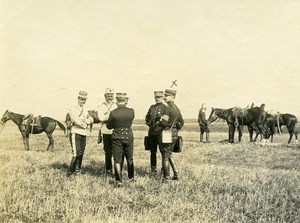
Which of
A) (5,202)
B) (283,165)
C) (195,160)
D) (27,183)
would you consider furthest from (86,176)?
(283,165)

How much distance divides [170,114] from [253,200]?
7.63 ft

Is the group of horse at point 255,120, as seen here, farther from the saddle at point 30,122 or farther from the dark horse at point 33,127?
the saddle at point 30,122

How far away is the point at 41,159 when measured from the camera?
9742 millimetres

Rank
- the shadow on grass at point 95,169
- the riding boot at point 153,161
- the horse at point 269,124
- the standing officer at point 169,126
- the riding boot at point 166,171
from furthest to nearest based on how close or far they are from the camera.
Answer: the horse at point 269,124
the riding boot at point 153,161
the shadow on grass at point 95,169
the standing officer at point 169,126
the riding boot at point 166,171

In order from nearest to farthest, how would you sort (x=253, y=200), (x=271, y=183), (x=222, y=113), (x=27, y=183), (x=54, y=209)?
(x=54, y=209) < (x=253, y=200) < (x=27, y=183) < (x=271, y=183) < (x=222, y=113)

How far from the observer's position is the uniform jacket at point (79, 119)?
741cm

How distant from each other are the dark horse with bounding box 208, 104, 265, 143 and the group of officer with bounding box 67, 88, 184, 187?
36.8 feet

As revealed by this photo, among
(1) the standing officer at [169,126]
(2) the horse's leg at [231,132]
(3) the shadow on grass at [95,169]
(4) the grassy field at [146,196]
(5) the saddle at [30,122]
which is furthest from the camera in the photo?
(2) the horse's leg at [231,132]

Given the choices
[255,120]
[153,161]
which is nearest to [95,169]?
[153,161]

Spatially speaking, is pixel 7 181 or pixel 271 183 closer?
pixel 7 181

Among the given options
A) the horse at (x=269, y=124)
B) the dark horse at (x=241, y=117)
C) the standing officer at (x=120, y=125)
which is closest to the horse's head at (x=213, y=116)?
the dark horse at (x=241, y=117)

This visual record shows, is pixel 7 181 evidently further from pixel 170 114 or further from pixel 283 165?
pixel 283 165

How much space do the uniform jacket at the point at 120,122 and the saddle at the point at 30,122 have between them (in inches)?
332

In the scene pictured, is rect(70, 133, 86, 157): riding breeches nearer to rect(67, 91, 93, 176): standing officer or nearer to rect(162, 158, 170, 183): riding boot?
rect(67, 91, 93, 176): standing officer
